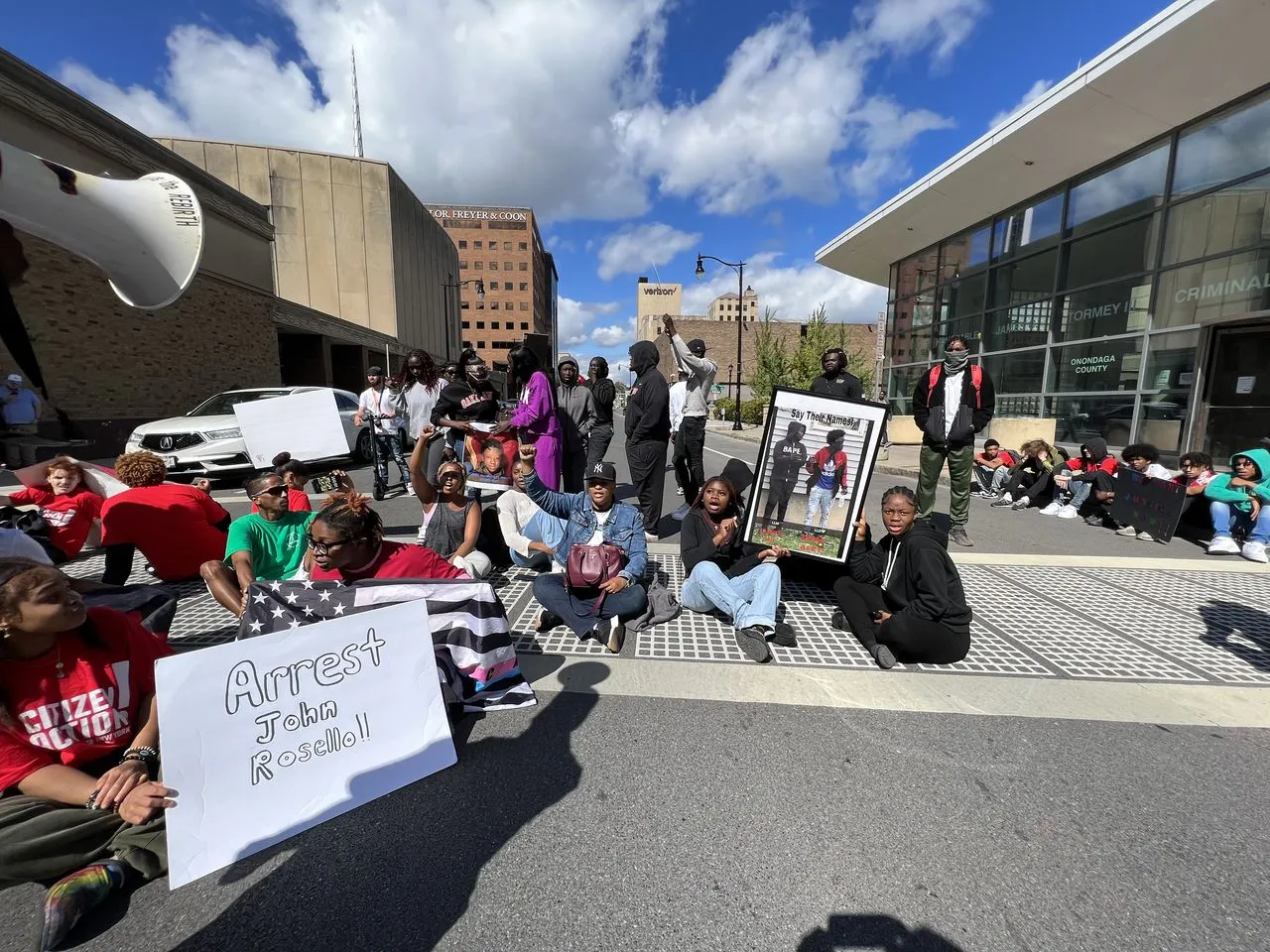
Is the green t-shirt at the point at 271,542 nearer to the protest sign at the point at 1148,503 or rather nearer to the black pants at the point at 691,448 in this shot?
the black pants at the point at 691,448

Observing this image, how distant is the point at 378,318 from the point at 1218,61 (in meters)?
39.3

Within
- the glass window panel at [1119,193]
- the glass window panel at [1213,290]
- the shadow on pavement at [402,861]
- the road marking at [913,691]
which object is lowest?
the shadow on pavement at [402,861]

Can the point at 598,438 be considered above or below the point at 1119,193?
below

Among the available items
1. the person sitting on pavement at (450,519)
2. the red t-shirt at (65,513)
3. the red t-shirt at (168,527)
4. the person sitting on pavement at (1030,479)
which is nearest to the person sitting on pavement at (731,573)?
the person sitting on pavement at (450,519)

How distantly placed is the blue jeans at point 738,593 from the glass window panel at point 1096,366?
11805 millimetres

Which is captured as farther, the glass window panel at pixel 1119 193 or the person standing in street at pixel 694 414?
the glass window panel at pixel 1119 193

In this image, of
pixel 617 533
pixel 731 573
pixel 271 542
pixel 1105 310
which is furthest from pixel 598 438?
pixel 1105 310

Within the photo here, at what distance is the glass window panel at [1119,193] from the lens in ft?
35.6

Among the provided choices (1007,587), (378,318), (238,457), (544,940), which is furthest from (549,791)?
(378,318)

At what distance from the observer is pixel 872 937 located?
→ 163 centimetres

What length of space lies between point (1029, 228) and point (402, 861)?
18.0 m

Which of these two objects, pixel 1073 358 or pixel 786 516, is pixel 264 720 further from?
pixel 1073 358

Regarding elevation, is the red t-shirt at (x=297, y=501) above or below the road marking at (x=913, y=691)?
above

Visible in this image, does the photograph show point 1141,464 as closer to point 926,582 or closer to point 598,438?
point 926,582
